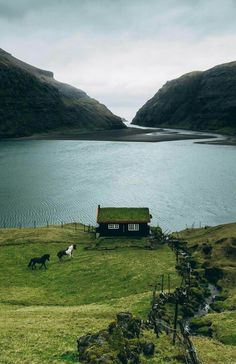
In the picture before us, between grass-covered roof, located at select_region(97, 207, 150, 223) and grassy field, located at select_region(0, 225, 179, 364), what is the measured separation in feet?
13.5

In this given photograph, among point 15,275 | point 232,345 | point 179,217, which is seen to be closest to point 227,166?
point 179,217

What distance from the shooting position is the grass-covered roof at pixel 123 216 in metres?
76.2

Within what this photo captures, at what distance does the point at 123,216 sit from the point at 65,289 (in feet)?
95.3

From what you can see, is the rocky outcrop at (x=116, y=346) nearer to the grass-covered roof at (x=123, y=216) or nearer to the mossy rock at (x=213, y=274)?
the mossy rock at (x=213, y=274)

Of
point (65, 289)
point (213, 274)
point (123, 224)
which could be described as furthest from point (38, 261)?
point (213, 274)

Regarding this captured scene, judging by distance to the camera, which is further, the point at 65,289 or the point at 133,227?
the point at 133,227

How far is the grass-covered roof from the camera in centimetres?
7619

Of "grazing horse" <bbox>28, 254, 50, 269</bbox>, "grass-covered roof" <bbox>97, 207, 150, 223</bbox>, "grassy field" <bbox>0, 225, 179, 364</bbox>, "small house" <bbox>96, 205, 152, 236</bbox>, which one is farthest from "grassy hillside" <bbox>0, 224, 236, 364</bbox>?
"grass-covered roof" <bbox>97, 207, 150, 223</bbox>

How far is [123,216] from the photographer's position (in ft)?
254

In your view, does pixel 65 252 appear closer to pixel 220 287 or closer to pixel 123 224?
pixel 123 224

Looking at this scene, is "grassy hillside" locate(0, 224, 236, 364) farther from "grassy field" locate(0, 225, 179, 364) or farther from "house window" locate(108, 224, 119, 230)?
"house window" locate(108, 224, 119, 230)

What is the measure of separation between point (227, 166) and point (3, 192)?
10673 centimetres

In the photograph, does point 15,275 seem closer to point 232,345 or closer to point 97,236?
point 97,236

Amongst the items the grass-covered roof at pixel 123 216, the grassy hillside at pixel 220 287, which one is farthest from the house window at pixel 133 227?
the grassy hillside at pixel 220 287
